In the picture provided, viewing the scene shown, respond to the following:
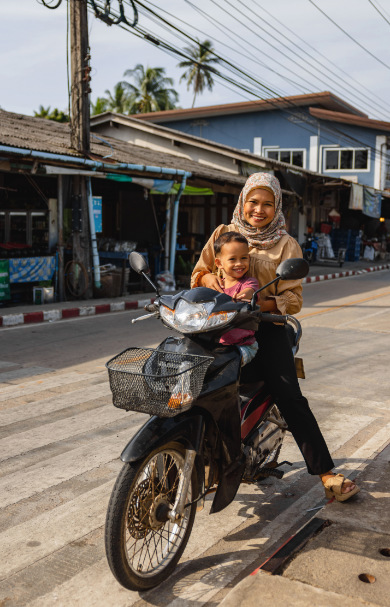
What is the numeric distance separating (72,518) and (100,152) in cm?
1305

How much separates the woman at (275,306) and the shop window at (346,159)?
35.1 meters

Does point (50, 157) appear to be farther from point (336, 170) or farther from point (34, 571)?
point (336, 170)

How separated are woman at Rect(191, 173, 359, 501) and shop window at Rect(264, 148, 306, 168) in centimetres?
3555

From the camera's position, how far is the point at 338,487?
3.63 meters

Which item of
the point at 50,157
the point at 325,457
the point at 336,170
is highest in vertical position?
the point at 336,170

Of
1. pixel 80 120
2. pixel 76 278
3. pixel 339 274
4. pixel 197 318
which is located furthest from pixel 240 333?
pixel 339 274

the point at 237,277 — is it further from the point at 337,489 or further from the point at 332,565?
the point at 332,565

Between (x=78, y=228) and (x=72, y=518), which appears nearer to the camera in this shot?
(x=72, y=518)

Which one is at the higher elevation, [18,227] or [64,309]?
[18,227]

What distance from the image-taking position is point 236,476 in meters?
3.15

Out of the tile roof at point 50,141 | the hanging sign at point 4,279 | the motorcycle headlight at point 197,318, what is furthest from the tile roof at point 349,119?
the motorcycle headlight at point 197,318

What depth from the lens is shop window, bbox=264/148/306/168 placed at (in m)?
37.9

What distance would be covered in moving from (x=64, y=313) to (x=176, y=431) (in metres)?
9.77

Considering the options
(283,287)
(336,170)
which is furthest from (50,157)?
(336,170)
